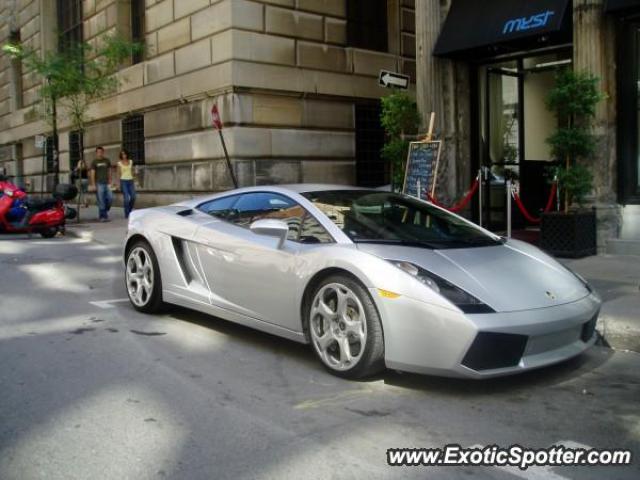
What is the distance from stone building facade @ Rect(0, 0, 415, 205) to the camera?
15.6 meters

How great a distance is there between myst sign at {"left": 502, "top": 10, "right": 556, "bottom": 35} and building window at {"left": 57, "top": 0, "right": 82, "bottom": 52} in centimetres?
1592

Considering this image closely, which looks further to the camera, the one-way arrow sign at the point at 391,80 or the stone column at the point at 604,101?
the one-way arrow sign at the point at 391,80

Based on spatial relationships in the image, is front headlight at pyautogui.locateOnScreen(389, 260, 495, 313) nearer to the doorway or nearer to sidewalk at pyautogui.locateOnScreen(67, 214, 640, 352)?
sidewalk at pyautogui.locateOnScreen(67, 214, 640, 352)

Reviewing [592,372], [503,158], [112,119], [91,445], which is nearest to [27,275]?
[91,445]

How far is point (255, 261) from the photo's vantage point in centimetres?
538

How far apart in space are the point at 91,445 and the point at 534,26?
9230 millimetres

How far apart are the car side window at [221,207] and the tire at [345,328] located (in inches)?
59.4

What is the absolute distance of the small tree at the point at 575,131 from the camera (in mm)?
9594

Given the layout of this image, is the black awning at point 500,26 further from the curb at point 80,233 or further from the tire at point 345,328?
the curb at point 80,233

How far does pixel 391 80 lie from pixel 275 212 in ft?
22.0

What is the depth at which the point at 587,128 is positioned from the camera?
9930mm

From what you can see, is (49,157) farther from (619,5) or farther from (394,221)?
(394,221)

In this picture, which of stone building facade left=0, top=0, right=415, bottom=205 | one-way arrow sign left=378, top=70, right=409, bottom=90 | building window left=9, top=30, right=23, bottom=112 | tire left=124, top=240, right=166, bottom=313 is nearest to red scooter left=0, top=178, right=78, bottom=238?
stone building facade left=0, top=0, right=415, bottom=205

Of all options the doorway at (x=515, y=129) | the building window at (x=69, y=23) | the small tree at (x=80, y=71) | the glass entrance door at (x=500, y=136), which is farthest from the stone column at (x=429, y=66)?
the building window at (x=69, y=23)
